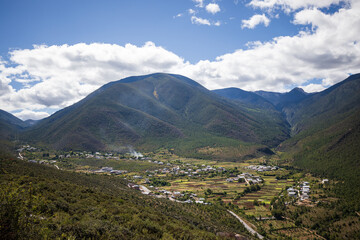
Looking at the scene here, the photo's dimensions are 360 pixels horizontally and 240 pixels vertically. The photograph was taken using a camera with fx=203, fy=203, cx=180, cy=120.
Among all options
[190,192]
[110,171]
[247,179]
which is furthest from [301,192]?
[110,171]

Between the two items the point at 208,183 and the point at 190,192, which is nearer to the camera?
the point at 190,192

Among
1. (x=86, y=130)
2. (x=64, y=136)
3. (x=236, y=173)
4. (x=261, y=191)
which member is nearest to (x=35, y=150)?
(x=64, y=136)

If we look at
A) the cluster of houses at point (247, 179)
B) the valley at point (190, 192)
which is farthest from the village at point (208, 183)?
the valley at point (190, 192)

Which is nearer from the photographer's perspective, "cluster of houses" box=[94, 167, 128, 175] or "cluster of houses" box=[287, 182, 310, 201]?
"cluster of houses" box=[287, 182, 310, 201]

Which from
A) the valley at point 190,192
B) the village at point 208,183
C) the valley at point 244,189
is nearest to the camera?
the valley at point 190,192

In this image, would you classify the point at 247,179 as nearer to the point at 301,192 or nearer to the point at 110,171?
the point at 301,192

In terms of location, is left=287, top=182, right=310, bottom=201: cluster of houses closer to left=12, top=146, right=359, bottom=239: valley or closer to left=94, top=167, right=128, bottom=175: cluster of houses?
left=12, top=146, right=359, bottom=239: valley

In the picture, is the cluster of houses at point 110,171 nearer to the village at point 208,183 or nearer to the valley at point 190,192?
the village at point 208,183

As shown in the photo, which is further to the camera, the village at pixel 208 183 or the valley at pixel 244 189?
the village at pixel 208 183

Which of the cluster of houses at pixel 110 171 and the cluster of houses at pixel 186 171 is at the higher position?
the cluster of houses at pixel 110 171

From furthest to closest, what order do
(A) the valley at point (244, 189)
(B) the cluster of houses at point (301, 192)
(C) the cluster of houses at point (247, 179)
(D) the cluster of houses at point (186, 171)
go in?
(D) the cluster of houses at point (186, 171), (C) the cluster of houses at point (247, 179), (B) the cluster of houses at point (301, 192), (A) the valley at point (244, 189)

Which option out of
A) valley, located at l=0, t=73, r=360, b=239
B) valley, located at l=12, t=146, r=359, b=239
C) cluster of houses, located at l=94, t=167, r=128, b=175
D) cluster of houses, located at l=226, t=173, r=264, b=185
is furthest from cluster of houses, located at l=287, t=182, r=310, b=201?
cluster of houses, located at l=94, t=167, r=128, b=175

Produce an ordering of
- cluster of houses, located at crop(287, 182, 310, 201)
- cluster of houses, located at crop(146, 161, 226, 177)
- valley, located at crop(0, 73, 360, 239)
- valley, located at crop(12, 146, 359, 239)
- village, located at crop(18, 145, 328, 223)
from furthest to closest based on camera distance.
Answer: cluster of houses, located at crop(146, 161, 226, 177) → cluster of houses, located at crop(287, 182, 310, 201) → village, located at crop(18, 145, 328, 223) → valley, located at crop(12, 146, 359, 239) → valley, located at crop(0, 73, 360, 239)
